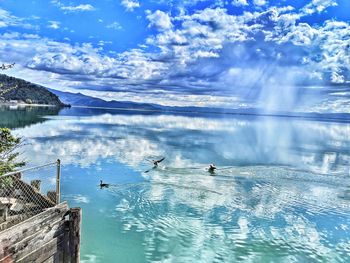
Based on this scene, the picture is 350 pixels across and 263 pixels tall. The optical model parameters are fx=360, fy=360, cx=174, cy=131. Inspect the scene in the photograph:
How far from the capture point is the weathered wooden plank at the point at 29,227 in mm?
9492

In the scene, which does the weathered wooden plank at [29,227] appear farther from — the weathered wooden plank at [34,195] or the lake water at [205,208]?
the lake water at [205,208]

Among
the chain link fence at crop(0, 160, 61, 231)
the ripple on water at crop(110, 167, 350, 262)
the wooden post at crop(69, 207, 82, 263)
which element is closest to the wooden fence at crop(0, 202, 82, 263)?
the wooden post at crop(69, 207, 82, 263)

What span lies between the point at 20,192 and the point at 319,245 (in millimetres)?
13989

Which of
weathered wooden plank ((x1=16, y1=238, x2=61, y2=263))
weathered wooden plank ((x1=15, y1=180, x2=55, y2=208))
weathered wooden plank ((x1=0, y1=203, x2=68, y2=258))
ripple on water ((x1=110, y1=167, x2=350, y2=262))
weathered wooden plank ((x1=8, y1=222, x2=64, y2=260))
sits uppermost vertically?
weathered wooden plank ((x1=15, y1=180, x2=55, y2=208))

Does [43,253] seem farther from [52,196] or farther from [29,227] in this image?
[52,196]

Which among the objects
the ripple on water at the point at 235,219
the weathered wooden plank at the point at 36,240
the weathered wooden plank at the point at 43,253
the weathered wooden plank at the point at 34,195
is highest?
the weathered wooden plank at the point at 34,195

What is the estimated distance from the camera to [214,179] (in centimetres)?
3216

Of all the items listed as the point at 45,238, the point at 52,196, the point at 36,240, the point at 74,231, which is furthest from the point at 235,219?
the point at 36,240

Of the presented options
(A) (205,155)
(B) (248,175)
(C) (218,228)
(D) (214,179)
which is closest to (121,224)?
(C) (218,228)

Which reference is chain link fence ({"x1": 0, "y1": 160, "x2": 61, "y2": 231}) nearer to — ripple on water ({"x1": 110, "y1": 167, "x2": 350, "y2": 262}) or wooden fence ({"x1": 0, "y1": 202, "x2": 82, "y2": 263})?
wooden fence ({"x1": 0, "y1": 202, "x2": 82, "y2": 263})

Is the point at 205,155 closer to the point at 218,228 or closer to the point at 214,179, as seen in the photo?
the point at 214,179

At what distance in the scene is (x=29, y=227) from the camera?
1034 centimetres

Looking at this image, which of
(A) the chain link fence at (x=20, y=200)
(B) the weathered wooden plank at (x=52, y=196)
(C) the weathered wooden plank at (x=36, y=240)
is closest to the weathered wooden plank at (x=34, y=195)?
(A) the chain link fence at (x=20, y=200)

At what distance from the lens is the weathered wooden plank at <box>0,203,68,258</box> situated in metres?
9.49
